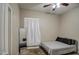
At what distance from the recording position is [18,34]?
1756 millimetres

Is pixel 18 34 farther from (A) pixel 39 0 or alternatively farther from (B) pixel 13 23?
(A) pixel 39 0

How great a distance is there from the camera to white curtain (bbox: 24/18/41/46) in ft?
5.69

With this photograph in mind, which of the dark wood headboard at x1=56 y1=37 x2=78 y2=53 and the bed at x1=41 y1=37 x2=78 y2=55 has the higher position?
the dark wood headboard at x1=56 y1=37 x2=78 y2=53

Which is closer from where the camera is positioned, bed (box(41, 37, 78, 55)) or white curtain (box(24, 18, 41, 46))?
bed (box(41, 37, 78, 55))

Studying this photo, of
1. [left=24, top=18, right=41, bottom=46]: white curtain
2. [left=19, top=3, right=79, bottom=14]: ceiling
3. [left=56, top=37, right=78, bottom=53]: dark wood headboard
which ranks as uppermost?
[left=19, top=3, right=79, bottom=14]: ceiling

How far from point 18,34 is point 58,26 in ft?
2.59

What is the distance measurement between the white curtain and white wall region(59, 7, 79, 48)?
465mm

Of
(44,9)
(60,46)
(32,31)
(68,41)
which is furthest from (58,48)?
(44,9)

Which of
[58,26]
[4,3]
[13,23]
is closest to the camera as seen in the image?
[4,3]

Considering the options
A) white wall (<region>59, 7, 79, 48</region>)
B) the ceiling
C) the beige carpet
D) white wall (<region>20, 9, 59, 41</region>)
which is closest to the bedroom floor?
the beige carpet

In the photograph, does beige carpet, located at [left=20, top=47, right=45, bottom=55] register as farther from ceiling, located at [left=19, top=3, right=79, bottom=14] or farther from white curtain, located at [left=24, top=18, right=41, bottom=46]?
ceiling, located at [left=19, top=3, right=79, bottom=14]

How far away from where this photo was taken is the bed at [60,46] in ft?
5.35

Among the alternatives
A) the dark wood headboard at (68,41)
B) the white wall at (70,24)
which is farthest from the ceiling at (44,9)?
the dark wood headboard at (68,41)

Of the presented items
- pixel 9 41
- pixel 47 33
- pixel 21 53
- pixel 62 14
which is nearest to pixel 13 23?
pixel 9 41
